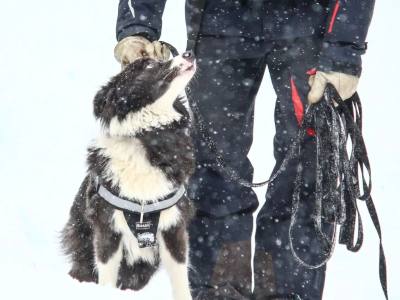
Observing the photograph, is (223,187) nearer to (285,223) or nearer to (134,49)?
(285,223)

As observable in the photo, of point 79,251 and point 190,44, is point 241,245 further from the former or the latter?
point 190,44

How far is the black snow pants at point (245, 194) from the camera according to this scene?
3.16m

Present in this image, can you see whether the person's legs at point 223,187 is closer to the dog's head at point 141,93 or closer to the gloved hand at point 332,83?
the dog's head at point 141,93

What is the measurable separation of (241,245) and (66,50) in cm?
568

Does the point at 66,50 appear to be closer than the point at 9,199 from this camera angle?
No

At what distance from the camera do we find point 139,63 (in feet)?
9.93

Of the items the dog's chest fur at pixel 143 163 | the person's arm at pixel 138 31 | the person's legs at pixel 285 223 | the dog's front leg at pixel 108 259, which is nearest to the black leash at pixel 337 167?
the person's legs at pixel 285 223

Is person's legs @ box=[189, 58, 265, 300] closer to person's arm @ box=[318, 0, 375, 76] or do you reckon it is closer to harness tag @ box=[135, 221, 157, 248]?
person's arm @ box=[318, 0, 375, 76]

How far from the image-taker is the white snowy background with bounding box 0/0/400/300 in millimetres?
3916

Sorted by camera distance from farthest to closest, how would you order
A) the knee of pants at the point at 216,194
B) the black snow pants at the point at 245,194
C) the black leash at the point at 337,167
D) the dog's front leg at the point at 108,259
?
the knee of pants at the point at 216,194 → the black snow pants at the point at 245,194 → the dog's front leg at the point at 108,259 → the black leash at the point at 337,167

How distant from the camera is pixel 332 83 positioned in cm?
280

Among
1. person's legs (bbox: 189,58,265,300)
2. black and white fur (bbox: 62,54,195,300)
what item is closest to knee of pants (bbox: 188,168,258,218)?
person's legs (bbox: 189,58,265,300)

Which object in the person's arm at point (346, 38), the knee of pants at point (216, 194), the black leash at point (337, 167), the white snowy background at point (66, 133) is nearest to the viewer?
the person's arm at point (346, 38)

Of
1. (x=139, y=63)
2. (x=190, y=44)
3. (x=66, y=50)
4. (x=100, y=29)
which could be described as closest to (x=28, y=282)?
(x=139, y=63)
